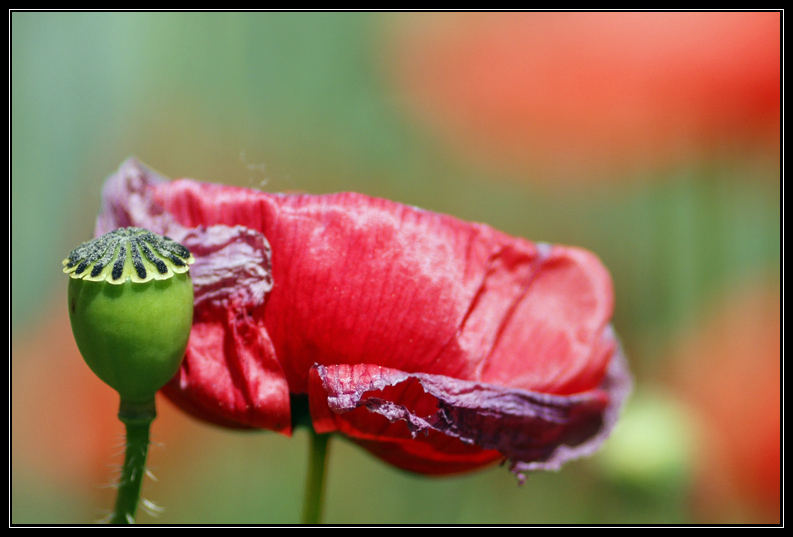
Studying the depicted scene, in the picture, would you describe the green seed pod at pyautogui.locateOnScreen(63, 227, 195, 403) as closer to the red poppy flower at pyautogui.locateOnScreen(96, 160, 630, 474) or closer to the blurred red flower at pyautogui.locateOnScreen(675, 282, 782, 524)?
the red poppy flower at pyautogui.locateOnScreen(96, 160, 630, 474)

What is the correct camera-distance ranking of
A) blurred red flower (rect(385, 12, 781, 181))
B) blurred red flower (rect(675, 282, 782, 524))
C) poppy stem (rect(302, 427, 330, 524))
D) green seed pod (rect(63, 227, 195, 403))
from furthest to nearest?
blurred red flower (rect(385, 12, 781, 181)) → blurred red flower (rect(675, 282, 782, 524)) → poppy stem (rect(302, 427, 330, 524)) → green seed pod (rect(63, 227, 195, 403))

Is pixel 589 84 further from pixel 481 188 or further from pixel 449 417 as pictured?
pixel 449 417

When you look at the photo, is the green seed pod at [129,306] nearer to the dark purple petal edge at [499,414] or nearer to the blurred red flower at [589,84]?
the dark purple petal edge at [499,414]

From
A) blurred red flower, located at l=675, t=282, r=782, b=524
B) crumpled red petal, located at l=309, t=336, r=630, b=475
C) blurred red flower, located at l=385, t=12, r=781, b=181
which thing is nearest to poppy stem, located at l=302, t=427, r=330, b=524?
crumpled red petal, located at l=309, t=336, r=630, b=475

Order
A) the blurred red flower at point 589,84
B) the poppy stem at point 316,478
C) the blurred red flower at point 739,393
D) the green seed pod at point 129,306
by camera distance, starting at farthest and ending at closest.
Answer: the blurred red flower at point 589,84
the blurred red flower at point 739,393
the poppy stem at point 316,478
the green seed pod at point 129,306

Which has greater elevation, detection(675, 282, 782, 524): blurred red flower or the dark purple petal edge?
the dark purple petal edge

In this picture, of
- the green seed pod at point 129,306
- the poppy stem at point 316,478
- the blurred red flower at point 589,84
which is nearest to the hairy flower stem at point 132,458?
the green seed pod at point 129,306
